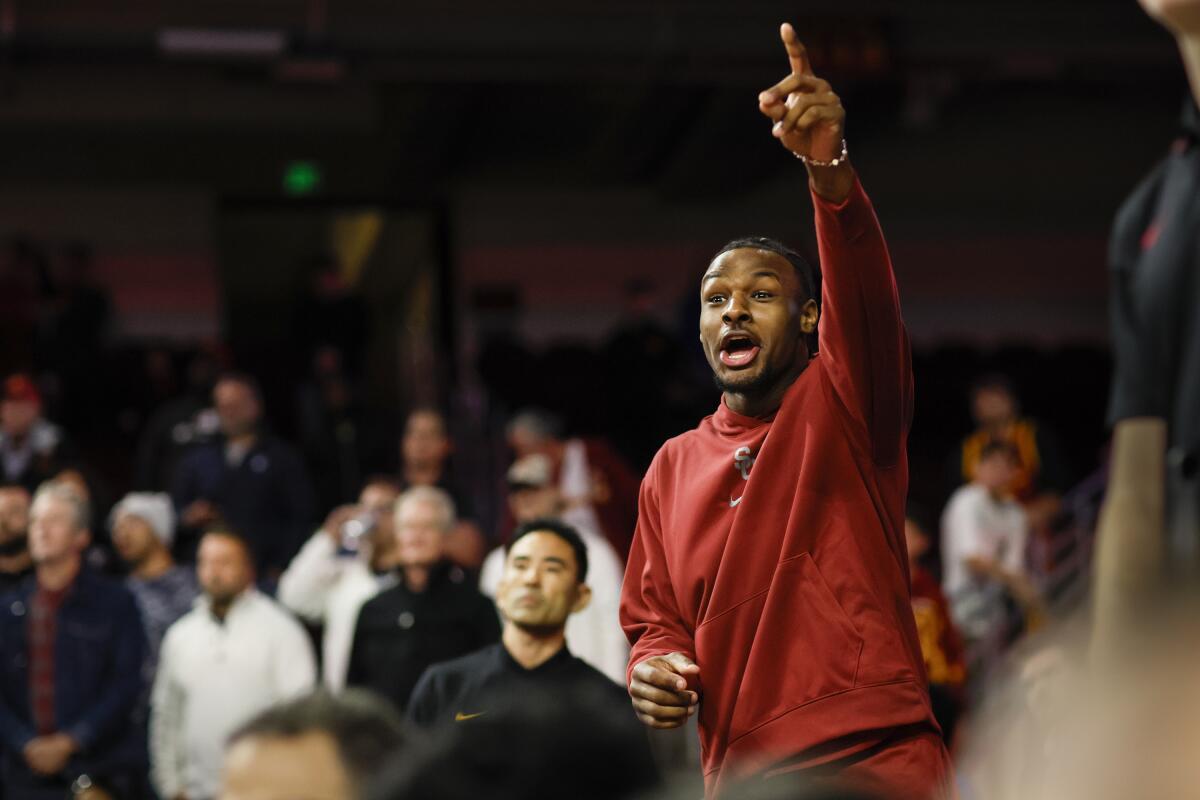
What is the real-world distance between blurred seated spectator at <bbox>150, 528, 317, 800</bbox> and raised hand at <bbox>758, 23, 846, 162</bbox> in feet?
15.0

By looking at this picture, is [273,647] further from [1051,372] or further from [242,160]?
[242,160]

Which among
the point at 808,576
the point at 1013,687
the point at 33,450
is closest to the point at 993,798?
the point at 1013,687

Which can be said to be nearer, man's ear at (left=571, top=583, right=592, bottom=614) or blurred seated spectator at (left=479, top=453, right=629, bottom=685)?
man's ear at (left=571, top=583, right=592, bottom=614)

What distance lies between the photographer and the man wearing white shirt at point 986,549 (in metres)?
8.34

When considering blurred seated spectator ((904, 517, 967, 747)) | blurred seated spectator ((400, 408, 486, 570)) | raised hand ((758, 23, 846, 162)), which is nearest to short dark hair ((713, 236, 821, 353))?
raised hand ((758, 23, 846, 162))

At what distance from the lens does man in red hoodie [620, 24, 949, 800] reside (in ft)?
7.57

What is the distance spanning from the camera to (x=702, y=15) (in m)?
11.9

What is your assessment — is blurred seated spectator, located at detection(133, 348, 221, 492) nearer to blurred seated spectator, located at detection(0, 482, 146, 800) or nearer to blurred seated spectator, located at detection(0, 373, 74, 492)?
blurred seated spectator, located at detection(0, 373, 74, 492)

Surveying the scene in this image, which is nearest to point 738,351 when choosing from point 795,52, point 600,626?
point 795,52

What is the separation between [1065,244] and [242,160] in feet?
26.3

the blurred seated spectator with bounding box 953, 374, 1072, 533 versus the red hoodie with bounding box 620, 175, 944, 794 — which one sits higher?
the blurred seated spectator with bounding box 953, 374, 1072, 533

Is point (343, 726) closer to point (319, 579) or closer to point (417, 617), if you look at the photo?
point (417, 617)

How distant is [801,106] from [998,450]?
678cm

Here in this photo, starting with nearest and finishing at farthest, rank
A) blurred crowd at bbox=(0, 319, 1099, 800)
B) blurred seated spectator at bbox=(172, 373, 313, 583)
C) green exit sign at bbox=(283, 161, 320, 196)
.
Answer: blurred crowd at bbox=(0, 319, 1099, 800) → blurred seated spectator at bbox=(172, 373, 313, 583) → green exit sign at bbox=(283, 161, 320, 196)
